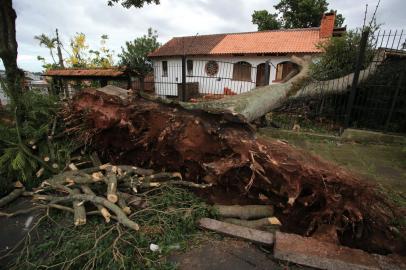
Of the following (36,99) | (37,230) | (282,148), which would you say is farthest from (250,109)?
(36,99)

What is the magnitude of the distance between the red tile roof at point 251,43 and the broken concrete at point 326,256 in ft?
41.9

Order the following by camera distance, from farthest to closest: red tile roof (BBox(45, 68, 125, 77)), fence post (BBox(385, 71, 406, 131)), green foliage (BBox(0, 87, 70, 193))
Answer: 1. red tile roof (BBox(45, 68, 125, 77))
2. fence post (BBox(385, 71, 406, 131))
3. green foliage (BBox(0, 87, 70, 193))

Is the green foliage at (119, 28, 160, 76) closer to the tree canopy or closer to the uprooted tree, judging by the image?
the tree canopy

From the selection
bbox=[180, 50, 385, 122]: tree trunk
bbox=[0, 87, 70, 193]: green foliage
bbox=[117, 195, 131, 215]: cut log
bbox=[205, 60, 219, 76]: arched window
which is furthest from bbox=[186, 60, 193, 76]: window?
bbox=[117, 195, 131, 215]: cut log

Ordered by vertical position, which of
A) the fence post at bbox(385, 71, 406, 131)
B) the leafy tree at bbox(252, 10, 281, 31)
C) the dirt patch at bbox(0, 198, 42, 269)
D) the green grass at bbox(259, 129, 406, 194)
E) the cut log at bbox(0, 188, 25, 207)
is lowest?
the dirt patch at bbox(0, 198, 42, 269)

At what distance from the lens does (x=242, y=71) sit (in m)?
15.8

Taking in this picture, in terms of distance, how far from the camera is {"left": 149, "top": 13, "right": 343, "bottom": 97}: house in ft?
45.8

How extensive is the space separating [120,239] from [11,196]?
1.86 meters

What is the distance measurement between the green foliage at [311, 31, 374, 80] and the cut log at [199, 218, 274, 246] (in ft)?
19.8

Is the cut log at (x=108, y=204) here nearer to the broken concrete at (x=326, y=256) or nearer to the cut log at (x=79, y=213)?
the cut log at (x=79, y=213)

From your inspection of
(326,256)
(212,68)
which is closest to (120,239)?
(326,256)

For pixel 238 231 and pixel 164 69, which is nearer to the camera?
pixel 238 231

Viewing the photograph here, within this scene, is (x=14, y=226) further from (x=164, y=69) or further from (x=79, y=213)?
(x=164, y=69)

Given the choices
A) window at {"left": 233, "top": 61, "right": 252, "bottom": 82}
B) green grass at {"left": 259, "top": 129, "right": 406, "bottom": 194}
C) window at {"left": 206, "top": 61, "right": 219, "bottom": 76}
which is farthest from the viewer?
window at {"left": 206, "top": 61, "right": 219, "bottom": 76}
